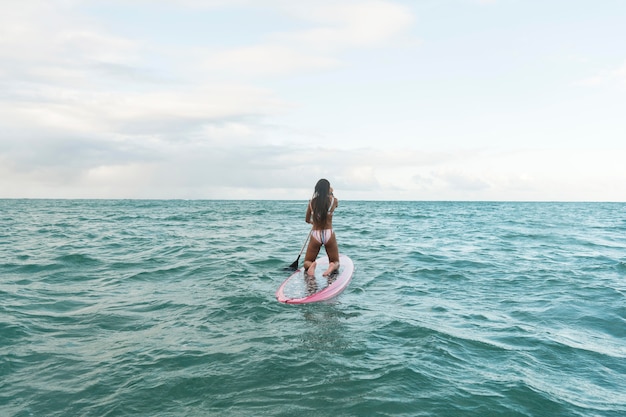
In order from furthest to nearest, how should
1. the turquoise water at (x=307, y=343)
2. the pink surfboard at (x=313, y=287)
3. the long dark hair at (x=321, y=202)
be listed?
→ the long dark hair at (x=321, y=202) → the pink surfboard at (x=313, y=287) → the turquoise water at (x=307, y=343)

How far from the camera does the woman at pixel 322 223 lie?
990cm

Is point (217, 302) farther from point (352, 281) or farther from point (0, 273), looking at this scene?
point (0, 273)

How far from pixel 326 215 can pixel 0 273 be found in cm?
914

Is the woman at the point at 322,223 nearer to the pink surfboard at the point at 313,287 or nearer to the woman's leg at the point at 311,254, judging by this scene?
the woman's leg at the point at 311,254

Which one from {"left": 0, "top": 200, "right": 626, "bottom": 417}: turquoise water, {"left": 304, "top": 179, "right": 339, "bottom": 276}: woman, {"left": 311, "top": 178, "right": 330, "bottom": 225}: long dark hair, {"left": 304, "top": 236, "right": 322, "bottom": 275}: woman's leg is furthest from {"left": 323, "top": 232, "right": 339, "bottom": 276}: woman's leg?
{"left": 0, "top": 200, "right": 626, "bottom": 417}: turquoise water

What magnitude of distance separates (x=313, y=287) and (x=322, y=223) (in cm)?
168

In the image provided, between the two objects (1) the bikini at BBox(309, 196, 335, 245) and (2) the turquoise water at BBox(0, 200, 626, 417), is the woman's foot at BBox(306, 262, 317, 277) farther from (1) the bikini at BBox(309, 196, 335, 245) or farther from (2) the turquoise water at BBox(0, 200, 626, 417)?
(2) the turquoise water at BBox(0, 200, 626, 417)

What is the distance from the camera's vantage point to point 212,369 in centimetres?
536

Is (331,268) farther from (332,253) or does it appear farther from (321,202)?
(321,202)

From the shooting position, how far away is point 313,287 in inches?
373

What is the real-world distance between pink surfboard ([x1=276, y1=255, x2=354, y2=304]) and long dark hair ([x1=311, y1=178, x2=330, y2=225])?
139 centimetres

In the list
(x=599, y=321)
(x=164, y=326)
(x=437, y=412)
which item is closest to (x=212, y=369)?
(x=164, y=326)

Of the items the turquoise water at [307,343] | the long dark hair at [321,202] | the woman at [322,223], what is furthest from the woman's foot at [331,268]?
the long dark hair at [321,202]

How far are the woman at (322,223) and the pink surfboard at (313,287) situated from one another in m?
0.28
